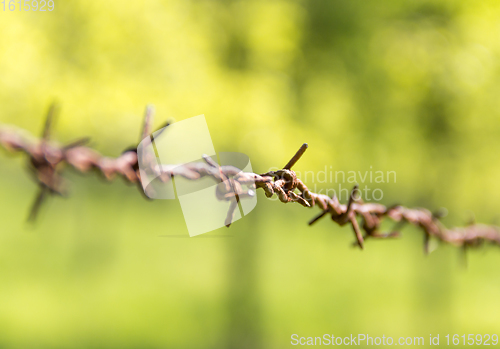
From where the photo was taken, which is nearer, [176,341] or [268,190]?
[268,190]

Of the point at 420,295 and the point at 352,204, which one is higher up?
the point at 352,204

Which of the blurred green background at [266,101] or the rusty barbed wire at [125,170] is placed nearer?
the rusty barbed wire at [125,170]

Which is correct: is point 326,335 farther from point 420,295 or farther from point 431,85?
point 431,85

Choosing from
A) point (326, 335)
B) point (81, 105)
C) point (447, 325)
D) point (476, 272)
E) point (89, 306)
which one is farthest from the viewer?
point (476, 272)

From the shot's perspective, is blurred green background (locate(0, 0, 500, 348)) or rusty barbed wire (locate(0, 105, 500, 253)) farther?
blurred green background (locate(0, 0, 500, 348))

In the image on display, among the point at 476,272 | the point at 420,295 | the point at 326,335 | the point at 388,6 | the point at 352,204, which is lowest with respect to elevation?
the point at 476,272

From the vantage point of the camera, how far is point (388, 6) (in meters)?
5.00

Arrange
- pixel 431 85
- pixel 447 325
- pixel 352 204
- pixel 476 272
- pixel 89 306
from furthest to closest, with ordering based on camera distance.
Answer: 1. pixel 476 272
2. pixel 89 306
3. pixel 447 325
4. pixel 431 85
5. pixel 352 204

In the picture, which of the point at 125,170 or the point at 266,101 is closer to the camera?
the point at 125,170

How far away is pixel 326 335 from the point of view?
6246mm

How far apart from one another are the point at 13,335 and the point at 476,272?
10.7 meters

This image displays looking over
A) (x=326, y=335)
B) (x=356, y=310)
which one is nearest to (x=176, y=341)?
(x=326, y=335)

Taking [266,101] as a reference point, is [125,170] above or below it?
above

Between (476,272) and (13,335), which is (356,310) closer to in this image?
(476,272)
